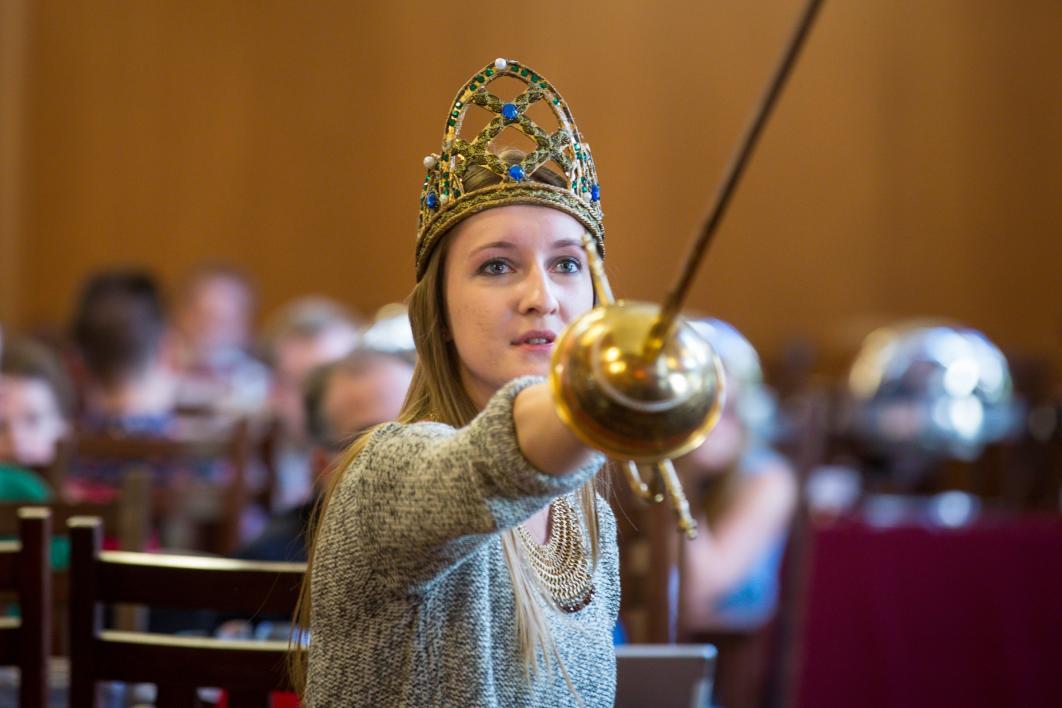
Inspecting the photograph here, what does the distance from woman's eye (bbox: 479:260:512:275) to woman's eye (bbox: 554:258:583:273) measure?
50mm

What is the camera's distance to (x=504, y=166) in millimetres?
1379

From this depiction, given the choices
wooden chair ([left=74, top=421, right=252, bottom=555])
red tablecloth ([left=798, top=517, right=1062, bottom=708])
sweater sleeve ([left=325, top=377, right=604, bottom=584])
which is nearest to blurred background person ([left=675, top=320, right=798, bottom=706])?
red tablecloth ([left=798, top=517, right=1062, bottom=708])

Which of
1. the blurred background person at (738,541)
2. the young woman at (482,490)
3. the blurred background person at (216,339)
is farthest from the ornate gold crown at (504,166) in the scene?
the blurred background person at (216,339)

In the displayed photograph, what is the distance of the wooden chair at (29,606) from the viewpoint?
181 cm

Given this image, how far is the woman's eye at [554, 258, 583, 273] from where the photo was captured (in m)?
1.35

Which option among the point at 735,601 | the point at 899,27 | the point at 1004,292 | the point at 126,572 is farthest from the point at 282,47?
the point at 126,572

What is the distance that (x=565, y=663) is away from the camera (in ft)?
4.24

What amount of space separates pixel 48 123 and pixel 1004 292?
20.9 ft

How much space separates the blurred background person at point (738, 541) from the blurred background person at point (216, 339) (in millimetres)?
3121

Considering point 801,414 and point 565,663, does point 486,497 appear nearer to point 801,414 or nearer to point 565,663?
point 565,663

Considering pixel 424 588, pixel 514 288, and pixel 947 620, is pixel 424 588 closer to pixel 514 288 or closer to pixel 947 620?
pixel 514 288

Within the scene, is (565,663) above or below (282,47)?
below

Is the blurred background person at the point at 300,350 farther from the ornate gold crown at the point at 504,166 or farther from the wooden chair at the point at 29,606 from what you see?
the ornate gold crown at the point at 504,166

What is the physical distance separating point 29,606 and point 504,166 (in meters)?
0.94
